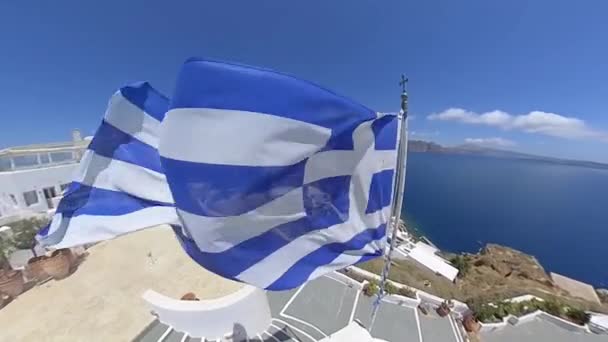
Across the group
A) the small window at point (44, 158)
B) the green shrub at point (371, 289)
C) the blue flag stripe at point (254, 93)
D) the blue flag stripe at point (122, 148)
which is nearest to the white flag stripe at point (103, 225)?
the blue flag stripe at point (122, 148)

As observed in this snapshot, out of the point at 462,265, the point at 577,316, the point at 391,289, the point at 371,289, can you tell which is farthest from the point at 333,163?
the point at 462,265

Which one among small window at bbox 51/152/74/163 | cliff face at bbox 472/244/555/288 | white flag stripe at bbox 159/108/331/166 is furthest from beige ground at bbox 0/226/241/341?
cliff face at bbox 472/244/555/288

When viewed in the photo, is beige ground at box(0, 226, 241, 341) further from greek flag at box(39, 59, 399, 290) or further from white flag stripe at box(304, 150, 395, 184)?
white flag stripe at box(304, 150, 395, 184)

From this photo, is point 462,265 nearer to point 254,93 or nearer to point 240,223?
point 240,223

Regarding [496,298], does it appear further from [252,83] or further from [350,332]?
[252,83]

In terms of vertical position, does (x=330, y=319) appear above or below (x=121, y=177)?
below

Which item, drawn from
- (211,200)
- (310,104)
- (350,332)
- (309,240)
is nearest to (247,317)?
(350,332)
